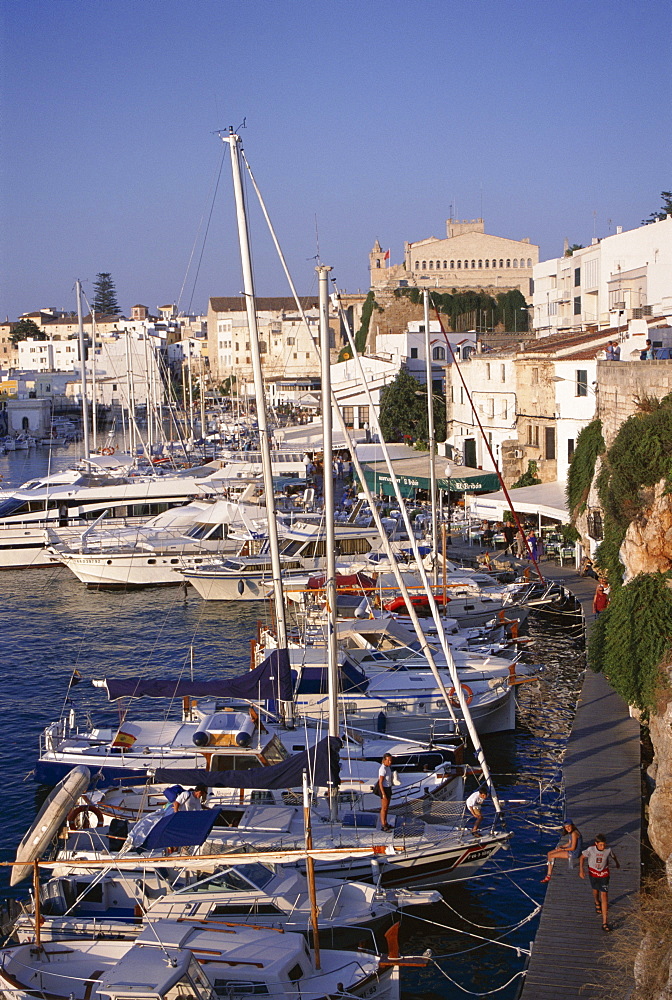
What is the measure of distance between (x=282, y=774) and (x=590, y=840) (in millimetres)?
4596

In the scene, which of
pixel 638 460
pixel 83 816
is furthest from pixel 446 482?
pixel 83 816

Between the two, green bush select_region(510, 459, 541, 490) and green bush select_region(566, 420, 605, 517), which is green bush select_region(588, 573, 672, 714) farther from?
green bush select_region(510, 459, 541, 490)

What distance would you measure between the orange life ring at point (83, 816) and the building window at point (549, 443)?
28294 mm

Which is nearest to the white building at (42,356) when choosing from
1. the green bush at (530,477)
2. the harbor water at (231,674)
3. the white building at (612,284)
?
the white building at (612,284)

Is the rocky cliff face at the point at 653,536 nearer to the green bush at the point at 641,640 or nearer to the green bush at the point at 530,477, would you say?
the green bush at the point at 641,640

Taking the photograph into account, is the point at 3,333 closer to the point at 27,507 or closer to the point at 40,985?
the point at 27,507

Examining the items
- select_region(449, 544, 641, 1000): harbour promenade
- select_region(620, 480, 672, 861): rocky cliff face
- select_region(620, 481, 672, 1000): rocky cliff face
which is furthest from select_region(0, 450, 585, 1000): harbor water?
select_region(620, 480, 672, 861): rocky cliff face

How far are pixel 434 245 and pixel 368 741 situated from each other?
94.3 m

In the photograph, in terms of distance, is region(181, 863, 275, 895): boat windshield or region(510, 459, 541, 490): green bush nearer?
region(181, 863, 275, 895): boat windshield

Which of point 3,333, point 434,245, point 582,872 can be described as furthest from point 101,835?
point 3,333

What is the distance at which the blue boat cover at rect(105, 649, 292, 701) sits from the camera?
19173mm

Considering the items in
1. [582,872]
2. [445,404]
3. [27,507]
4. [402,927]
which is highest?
[445,404]

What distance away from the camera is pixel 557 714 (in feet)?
74.5

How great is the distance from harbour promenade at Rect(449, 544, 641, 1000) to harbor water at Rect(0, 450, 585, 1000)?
564 mm
